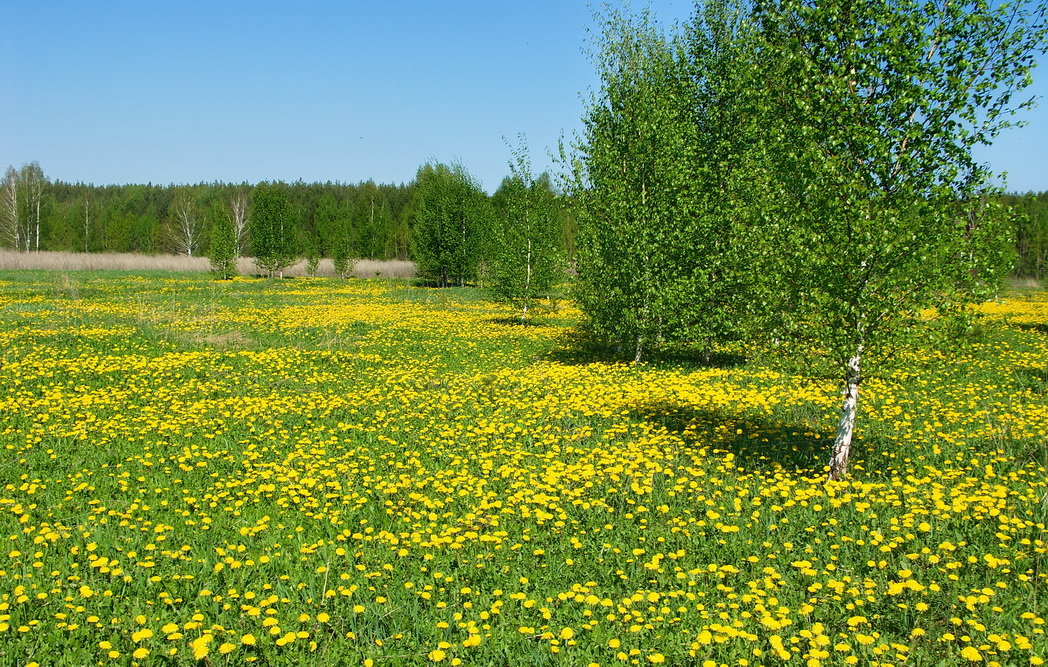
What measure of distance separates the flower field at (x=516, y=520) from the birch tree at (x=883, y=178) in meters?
1.27

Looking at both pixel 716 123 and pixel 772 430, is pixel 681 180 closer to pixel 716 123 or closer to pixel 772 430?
pixel 716 123

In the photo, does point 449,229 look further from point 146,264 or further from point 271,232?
point 146,264

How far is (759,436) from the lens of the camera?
11.2 meters

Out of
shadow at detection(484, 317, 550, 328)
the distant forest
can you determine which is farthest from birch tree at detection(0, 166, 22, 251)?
shadow at detection(484, 317, 550, 328)

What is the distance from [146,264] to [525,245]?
54.3 m

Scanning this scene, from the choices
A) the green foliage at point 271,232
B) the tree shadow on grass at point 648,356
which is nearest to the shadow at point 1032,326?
the tree shadow on grass at point 648,356

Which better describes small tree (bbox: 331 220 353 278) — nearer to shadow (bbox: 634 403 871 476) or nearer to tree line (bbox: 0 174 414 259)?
tree line (bbox: 0 174 414 259)

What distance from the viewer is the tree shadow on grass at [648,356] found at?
18516 mm

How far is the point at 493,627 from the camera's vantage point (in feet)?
17.8

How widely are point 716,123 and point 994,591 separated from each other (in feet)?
57.7

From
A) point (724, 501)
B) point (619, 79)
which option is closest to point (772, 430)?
point (724, 501)

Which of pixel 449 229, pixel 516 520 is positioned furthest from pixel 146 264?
pixel 516 520

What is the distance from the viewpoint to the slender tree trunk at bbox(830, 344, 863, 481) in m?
8.91

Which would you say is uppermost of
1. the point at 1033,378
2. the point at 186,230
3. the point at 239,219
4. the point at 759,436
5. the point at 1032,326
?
the point at 239,219
